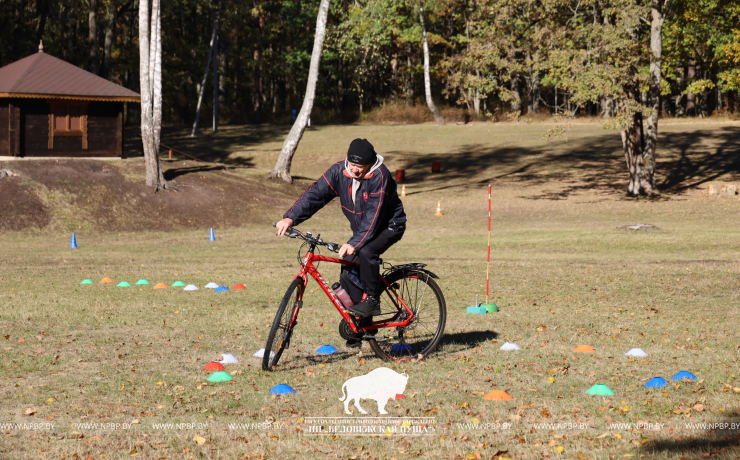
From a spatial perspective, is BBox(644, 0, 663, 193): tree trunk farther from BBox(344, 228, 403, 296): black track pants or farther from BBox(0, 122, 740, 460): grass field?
BBox(344, 228, 403, 296): black track pants

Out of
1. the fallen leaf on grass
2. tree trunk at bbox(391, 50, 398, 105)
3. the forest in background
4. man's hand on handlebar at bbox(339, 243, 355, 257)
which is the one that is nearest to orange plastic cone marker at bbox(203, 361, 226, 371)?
man's hand on handlebar at bbox(339, 243, 355, 257)

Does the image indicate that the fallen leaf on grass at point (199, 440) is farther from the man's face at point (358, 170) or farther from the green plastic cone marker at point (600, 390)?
the green plastic cone marker at point (600, 390)

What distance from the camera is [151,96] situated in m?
29.1

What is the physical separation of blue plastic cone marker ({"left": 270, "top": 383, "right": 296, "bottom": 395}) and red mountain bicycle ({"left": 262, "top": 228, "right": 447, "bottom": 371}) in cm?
66

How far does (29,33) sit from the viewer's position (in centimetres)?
5750

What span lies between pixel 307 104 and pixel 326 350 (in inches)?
1063

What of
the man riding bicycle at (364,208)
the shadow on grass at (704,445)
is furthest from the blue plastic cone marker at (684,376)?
the man riding bicycle at (364,208)

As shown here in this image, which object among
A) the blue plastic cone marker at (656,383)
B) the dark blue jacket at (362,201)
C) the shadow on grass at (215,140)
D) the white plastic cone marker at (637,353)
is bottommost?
the white plastic cone marker at (637,353)

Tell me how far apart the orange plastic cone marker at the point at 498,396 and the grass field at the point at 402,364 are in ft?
0.30

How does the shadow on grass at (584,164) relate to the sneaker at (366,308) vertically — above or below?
above

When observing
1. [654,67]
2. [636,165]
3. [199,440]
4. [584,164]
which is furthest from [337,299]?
[584,164]

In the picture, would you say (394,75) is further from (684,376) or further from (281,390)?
(281,390)

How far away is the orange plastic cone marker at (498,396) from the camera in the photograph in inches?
239

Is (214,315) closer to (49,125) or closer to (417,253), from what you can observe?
(417,253)
